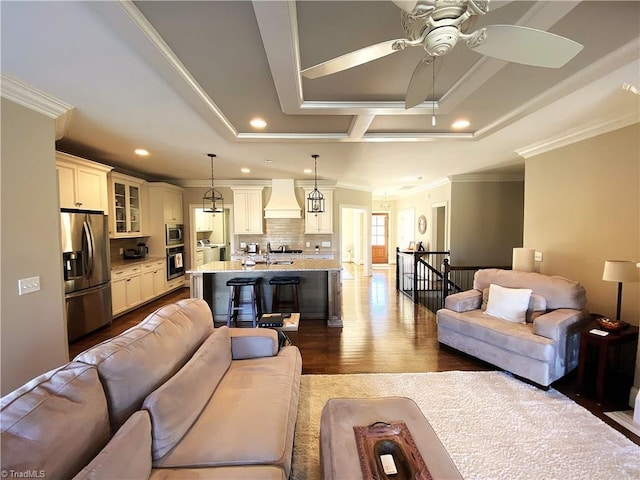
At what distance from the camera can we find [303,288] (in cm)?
462

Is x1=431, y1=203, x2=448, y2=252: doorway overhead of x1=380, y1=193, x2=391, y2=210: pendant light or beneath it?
beneath

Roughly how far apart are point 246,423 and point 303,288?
3147 millimetres

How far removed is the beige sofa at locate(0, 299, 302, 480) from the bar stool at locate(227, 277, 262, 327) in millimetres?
2135

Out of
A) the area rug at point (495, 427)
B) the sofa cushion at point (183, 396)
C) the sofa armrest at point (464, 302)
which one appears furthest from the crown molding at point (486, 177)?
the sofa cushion at point (183, 396)

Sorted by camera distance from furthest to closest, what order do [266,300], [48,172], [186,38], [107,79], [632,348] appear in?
[266,300] → [632,348] → [48,172] → [107,79] → [186,38]

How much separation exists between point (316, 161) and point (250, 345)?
3464 millimetres

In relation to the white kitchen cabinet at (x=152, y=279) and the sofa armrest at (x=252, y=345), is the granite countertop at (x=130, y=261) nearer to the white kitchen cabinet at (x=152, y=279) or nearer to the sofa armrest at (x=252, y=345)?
the white kitchen cabinet at (x=152, y=279)

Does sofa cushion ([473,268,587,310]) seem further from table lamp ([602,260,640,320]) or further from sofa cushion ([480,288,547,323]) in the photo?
table lamp ([602,260,640,320])

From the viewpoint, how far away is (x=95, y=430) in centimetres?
105

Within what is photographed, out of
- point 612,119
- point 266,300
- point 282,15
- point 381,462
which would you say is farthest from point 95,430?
point 612,119

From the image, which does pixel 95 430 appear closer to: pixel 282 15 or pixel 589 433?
pixel 282 15

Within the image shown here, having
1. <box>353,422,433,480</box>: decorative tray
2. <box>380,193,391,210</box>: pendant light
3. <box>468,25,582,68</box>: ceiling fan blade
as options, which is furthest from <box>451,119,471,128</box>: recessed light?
<box>380,193,391,210</box>: pendant light

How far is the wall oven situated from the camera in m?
6.05

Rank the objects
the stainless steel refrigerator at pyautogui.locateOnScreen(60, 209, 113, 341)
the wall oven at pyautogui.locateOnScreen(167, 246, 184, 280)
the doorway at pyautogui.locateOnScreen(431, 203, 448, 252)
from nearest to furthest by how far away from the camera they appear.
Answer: the stainless steel refrigerator at pyautogui.locateOnScreen(60, 209, 113, 341), the wall oven at pyautogui.locateOnScreen(167, 246, 184, 280), the doorway at pyautogui.locateOnScreen(431, 203, 448, 252)
